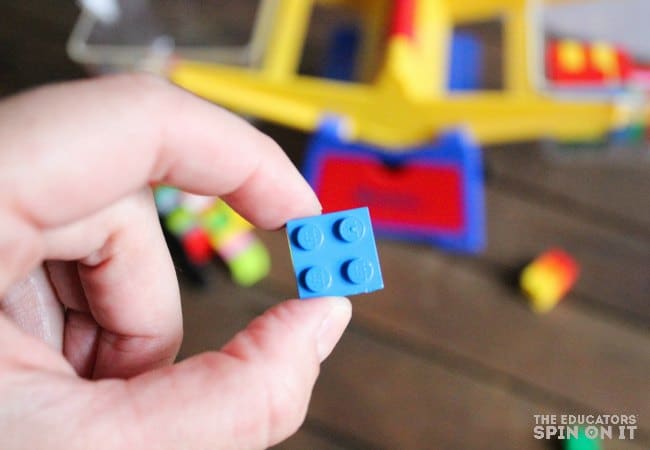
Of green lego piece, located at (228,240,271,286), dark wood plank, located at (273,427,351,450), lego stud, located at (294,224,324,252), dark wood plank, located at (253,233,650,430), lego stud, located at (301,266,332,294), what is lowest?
dark wood plank, located at (273,427,351,450)

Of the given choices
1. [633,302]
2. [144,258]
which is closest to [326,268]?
[144,258]

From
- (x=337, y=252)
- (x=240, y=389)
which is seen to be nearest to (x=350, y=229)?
(x=337, y=252)

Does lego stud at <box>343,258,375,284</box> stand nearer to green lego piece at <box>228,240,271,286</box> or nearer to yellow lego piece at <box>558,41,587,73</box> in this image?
green lego piece at <box>228,240,271,286</box>

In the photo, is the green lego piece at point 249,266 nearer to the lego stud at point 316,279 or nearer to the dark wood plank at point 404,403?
the dark wood plank at point 404,403

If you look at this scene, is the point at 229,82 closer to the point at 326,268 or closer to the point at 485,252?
the point at 485,252

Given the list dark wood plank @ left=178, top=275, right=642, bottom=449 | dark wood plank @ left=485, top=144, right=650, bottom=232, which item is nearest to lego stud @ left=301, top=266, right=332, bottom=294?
dark wood plank @ left=178, top=275, right=642, bottom=449

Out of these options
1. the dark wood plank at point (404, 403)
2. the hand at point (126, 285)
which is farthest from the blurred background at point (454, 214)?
the hand at point (126, 285)

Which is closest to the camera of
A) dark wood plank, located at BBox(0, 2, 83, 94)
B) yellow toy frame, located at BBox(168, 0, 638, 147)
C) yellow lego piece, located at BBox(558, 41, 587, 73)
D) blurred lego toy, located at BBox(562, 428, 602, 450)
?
blurred lego toy, located at BBox(562, 428, 602, 450)
